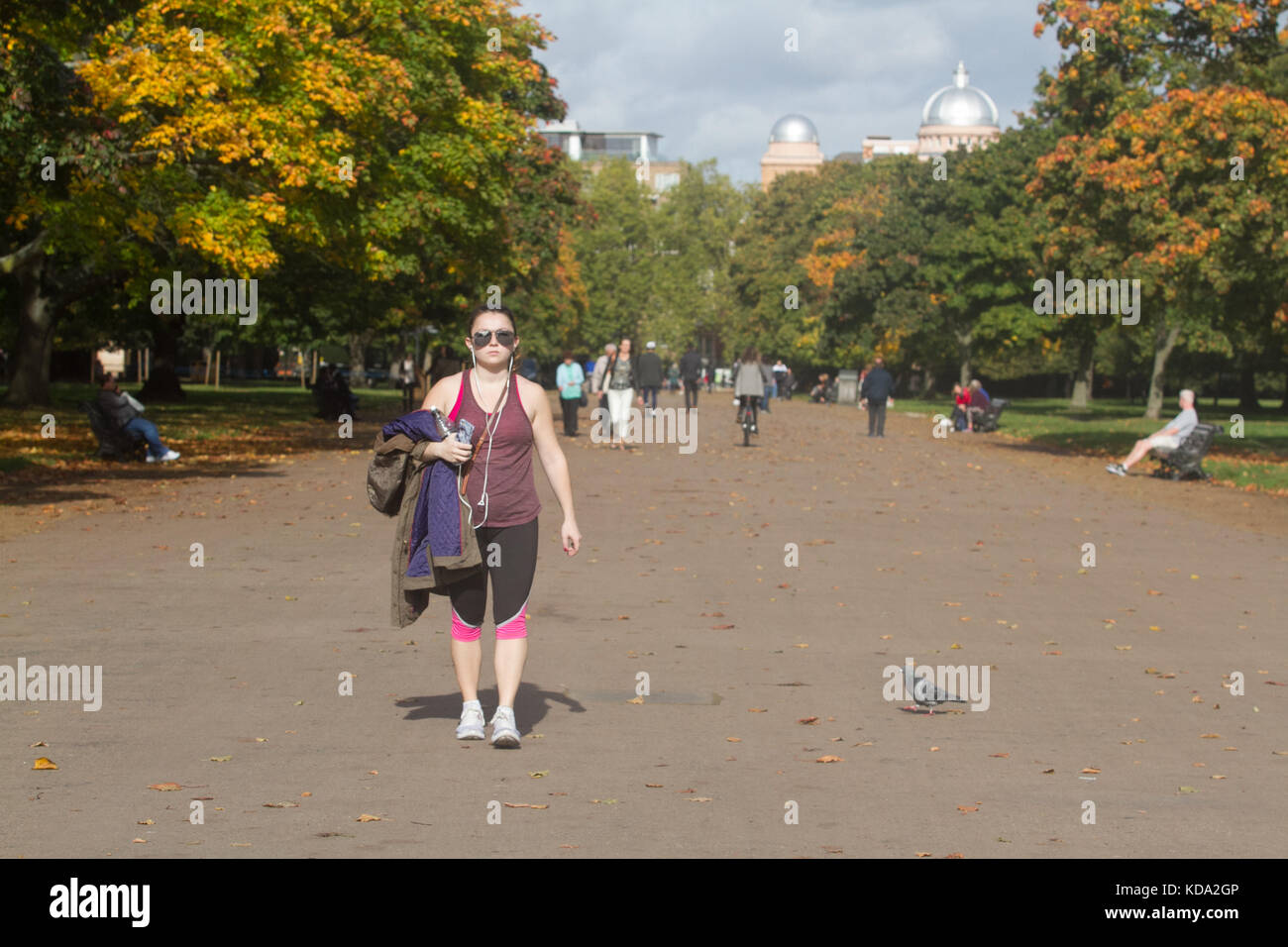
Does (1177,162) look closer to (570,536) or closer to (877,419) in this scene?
(877,419)

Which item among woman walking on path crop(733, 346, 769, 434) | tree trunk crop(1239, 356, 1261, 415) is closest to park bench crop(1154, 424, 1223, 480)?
woman walking on path crop(733, 346, 769, 434)

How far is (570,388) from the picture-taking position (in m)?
32.8

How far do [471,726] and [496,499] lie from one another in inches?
38.1

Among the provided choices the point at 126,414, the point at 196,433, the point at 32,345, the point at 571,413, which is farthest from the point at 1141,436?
the point at 32,345

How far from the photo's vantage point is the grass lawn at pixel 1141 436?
2539cm

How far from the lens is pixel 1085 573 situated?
13.0m

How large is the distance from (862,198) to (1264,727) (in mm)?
82385

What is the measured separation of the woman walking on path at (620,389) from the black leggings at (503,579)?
22424 mm

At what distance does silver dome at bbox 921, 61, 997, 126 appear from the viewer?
136m

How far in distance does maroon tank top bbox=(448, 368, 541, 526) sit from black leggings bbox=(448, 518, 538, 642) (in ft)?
0.19

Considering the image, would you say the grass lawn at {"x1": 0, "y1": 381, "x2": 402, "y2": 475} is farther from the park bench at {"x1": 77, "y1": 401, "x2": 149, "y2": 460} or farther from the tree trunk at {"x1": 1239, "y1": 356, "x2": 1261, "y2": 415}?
the tree trunk at {"x1": 1239, "y1": 356, "x2": 1261, "y2": 415}

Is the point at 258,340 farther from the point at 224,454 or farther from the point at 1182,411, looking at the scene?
the point at 1182,411

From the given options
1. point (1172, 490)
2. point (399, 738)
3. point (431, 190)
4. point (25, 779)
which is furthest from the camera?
point (431, 190)

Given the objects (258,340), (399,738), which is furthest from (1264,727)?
(258,340)
